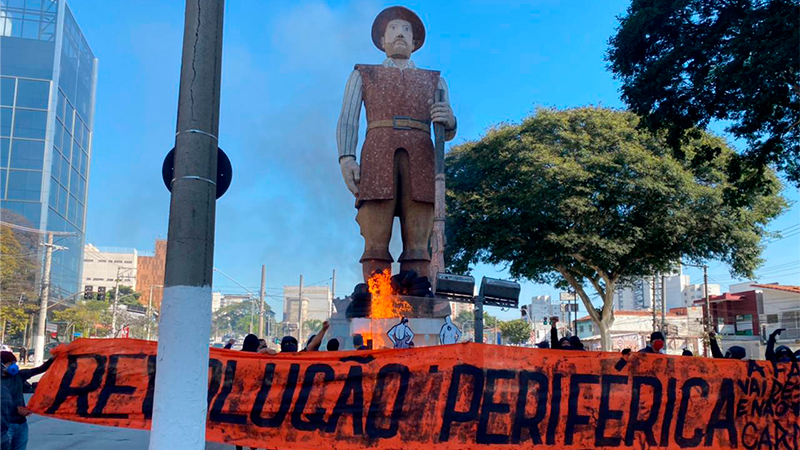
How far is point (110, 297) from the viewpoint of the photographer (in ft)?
227

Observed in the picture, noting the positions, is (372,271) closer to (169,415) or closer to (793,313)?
(169,415)

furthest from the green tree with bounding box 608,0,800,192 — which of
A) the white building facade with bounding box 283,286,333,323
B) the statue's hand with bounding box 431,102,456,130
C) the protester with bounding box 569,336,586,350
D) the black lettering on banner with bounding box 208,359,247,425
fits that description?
the white building facade with bounding box 283,286,333,323

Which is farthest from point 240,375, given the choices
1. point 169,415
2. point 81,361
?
point 169,415

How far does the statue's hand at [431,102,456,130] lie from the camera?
45.2 ft

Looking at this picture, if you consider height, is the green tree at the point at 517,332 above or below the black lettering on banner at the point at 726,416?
above

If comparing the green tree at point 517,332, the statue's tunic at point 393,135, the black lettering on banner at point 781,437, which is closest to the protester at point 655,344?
the black lettering on banner at point 781,437

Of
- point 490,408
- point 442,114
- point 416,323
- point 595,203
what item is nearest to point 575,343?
point 490,408

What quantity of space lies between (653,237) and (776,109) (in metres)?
12.5

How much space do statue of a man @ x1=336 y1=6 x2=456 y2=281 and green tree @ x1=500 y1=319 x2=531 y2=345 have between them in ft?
224

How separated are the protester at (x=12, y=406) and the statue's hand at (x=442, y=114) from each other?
28.4 ft

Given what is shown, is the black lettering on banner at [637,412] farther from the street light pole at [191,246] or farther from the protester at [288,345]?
the street light pole at [191,246]

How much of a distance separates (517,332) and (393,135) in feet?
236

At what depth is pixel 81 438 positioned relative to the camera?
11.8 meters

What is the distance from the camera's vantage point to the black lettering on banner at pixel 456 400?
272 inches
